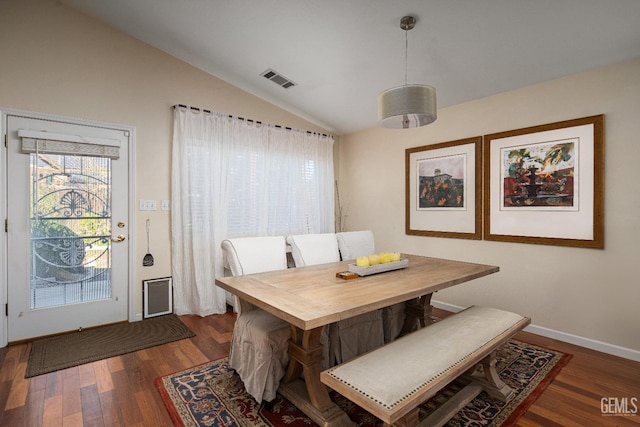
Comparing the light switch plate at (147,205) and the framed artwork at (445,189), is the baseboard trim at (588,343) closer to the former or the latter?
the framed artwork at (445,189)

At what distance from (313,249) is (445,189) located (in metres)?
1.78

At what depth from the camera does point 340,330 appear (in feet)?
7.39

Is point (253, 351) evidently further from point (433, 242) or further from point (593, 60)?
point (593, 60)

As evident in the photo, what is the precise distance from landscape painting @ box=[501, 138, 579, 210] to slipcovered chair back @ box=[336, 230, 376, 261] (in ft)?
4.57

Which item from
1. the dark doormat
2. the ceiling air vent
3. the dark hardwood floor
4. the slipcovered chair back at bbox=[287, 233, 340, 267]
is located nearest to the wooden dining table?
the slipcovered chair back at bbox=[287, 233, 340, 267]

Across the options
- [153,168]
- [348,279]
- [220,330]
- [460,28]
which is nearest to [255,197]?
Result: [153,168]

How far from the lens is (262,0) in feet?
8.28

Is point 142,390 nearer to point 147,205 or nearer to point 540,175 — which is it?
point 147,205

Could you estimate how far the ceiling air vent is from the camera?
358cm

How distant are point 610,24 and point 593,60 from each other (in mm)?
409

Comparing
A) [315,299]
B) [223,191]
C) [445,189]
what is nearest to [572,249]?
[445,189]

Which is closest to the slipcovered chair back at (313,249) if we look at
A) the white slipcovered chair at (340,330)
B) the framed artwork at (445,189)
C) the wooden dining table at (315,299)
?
the white slipcovered chair at (340,330)

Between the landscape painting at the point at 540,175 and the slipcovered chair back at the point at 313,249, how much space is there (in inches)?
69.4

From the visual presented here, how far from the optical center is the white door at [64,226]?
2.81 meters
